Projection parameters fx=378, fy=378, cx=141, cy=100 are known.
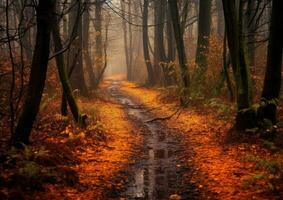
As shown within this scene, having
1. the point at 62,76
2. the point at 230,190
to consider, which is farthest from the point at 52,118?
the point at 230,190

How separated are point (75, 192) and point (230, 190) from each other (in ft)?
9.44

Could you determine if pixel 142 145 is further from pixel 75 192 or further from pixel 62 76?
pixel 75 192

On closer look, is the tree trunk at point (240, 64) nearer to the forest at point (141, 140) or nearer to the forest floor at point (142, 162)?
the forest at point (141, 140)

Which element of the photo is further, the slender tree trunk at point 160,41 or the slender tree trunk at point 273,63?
the slender tree trunk at point 160,41

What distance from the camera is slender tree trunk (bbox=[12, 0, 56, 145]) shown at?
7.50 metres

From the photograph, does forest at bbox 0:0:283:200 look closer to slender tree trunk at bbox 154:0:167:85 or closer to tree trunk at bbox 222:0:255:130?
tree trunk at bbox 222:0:255:130

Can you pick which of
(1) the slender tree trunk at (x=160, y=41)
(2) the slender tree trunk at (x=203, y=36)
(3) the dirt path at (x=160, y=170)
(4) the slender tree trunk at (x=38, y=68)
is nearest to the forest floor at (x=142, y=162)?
→ (3) the dirt path at (x=160, y=170)

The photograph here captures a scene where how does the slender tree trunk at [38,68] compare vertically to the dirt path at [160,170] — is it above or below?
above

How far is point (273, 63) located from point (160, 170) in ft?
12.7

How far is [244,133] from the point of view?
1041 centimetres

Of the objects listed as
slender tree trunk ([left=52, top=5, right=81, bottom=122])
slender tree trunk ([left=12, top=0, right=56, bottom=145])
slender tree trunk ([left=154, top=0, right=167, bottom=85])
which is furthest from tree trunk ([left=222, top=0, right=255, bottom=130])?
slender tree trunk ([left=154, top=0, right=167, bottom=85])

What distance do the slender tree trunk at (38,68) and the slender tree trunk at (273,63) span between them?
5.24 m

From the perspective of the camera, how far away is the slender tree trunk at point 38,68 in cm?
750

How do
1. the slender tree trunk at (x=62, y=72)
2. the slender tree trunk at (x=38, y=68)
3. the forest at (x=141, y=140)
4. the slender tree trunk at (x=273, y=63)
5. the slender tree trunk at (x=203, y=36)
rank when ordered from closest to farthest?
the forest at (x=141, y=140), the slender tree trunk at (x=38, y=68), the slender tree trunk at (x=273, y=63), the slender tree trunk at (x=62, y=72), the slender tree trunk at (x=203, y=36)
